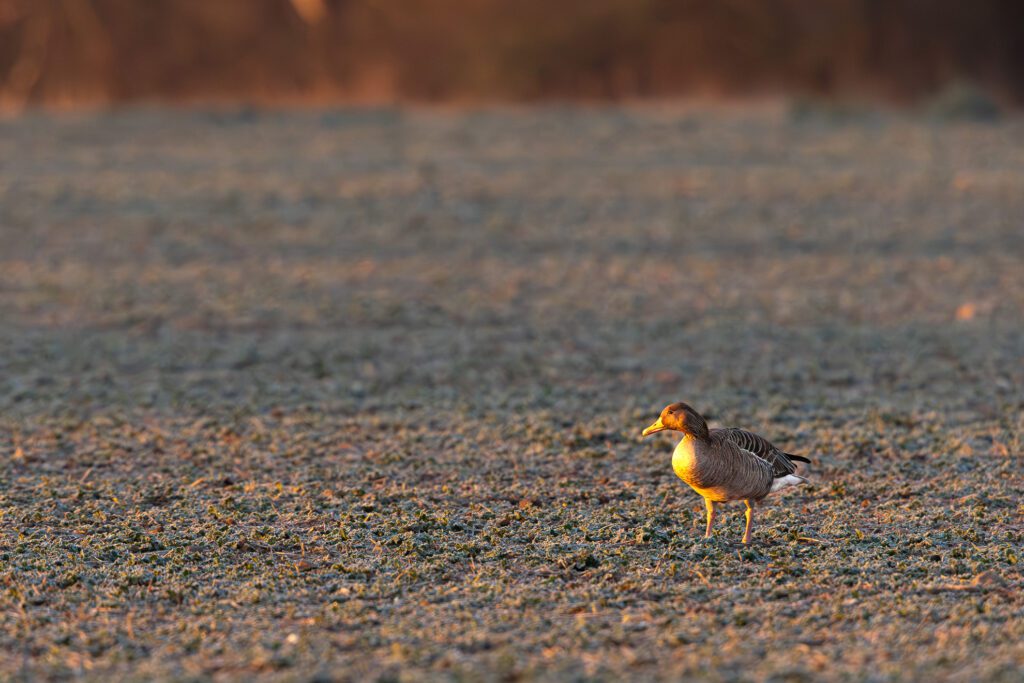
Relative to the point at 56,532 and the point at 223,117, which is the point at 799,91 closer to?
the point at 223,117

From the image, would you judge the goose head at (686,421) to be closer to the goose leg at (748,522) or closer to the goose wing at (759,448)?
the goose wing at (759,448)

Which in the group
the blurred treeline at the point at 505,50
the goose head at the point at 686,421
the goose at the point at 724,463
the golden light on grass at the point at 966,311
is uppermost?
the blurred treeline at the point at 505,50

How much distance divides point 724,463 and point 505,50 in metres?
21.2

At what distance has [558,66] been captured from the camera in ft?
83.3

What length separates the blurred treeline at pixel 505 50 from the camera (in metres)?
23.9

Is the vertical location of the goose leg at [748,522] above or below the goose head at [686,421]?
below

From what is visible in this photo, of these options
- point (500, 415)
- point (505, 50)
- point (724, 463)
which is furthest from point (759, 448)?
point (505, 50)

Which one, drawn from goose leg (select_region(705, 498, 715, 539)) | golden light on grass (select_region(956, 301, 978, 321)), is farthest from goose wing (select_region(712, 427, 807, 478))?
golden light on grass (select_region(956, 301, 978, 321))

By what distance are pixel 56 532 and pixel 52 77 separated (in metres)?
20.8

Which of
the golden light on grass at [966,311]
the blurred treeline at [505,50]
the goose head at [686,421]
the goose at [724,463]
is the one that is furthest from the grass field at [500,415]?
the blurred treeline at [505,50]

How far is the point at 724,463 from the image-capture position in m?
4.95

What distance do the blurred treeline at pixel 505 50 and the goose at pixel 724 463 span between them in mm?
18343

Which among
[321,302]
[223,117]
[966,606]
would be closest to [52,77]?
[223,117]

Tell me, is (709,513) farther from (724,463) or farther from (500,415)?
(500,415)
